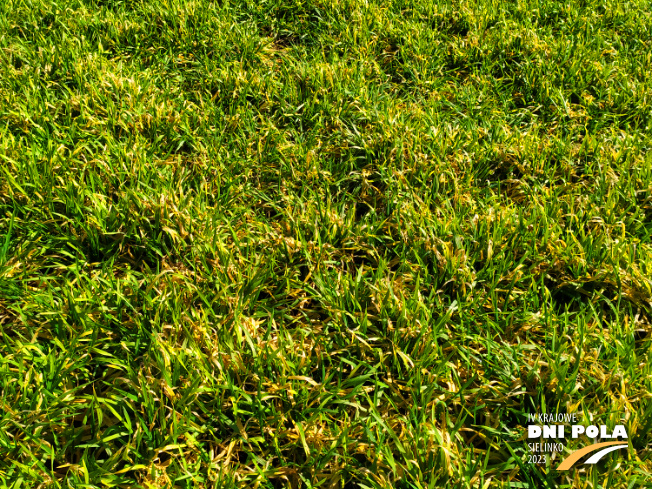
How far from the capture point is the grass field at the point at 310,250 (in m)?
1.88

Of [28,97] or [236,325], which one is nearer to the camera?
[236,325]

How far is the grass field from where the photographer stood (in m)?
1.88

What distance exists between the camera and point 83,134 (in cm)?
293

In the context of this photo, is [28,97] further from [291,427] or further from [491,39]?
[491,39]

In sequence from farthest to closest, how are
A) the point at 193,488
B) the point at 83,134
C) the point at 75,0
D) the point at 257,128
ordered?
1. the point at 75,0
2. the point at 257,128
3. the point at 83,134
4. the point at 193,488

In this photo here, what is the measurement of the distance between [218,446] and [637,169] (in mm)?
2622

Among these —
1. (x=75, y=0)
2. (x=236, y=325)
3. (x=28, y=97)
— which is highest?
(x=75, y=0)

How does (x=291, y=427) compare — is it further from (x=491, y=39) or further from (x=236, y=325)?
(x=491, y=39)

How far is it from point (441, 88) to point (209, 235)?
2017mm

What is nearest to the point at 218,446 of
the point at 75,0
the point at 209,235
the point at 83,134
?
the point at 209,235

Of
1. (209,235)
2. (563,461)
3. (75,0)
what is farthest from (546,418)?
(75,0)

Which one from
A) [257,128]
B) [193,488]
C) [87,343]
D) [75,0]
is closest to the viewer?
[193,488]

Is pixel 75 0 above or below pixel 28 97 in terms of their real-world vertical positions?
above

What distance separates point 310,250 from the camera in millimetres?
2529
